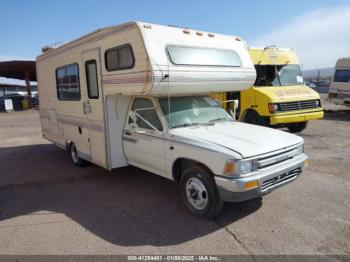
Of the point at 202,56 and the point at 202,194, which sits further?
the point at 202,56

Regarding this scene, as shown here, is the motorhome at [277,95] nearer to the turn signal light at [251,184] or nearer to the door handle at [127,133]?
the door handle at [127,133]

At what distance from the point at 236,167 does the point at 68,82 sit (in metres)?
4.92

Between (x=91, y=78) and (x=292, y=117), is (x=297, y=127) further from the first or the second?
(x=91, y=78)

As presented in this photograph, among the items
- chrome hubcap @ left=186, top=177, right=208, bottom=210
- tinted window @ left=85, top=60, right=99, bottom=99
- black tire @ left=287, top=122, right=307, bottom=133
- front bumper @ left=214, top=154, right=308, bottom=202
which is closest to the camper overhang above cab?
chrome hubcap @ left=186, top=177, right=208, bottom=210

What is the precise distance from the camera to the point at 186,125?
202 inches

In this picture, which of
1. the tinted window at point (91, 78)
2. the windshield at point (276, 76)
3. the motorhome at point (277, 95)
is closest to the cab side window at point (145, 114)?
the tinted window at point (91, 78)

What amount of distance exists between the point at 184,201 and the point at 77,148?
366 cm

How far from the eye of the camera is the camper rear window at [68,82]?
6953 millimetres

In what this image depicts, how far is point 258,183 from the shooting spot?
4086mm

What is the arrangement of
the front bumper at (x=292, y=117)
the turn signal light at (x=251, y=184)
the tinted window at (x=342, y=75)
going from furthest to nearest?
the tinted window at (x=342, y=75) → the front bumper at (x=292, y=117) → the turn signal light at (x=251, y=184)

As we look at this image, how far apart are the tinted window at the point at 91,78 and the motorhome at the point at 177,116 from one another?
20 millimetres

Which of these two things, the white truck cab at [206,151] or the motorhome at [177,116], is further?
the motorhome at [177,116]

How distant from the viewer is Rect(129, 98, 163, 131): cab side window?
526 centimetres

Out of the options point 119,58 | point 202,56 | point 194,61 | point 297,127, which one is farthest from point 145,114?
point 297,127
